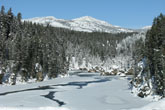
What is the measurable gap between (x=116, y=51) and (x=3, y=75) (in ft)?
474

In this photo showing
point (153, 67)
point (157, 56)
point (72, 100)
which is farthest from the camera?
point (153, 67)

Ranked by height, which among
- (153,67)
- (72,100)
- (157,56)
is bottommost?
(72,100)

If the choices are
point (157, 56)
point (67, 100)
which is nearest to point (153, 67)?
point (157, 56)

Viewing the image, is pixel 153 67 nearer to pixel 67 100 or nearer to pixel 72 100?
pixel 72 100

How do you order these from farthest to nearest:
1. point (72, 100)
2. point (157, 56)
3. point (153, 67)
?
point (153, 67) → point (157, 56) → point (72, 100)

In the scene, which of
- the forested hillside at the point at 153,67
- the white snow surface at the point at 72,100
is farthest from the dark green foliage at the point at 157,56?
the white snow surface at the point at 72,100

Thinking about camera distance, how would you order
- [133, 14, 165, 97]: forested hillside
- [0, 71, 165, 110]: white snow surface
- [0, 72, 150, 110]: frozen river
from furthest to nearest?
[133, 14, 165, 97]: forested hillside, [0, 72, 150, 110]: frozen river, [0, 71, 165, 110]: white snow surface

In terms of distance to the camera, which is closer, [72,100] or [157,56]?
[72,100]

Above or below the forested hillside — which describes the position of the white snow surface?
below

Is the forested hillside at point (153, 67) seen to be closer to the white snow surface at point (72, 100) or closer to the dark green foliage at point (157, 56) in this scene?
the dark green foliage at point (157, 56)

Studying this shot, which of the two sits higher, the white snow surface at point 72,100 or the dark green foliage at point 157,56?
the dark green foliage at point 157,56

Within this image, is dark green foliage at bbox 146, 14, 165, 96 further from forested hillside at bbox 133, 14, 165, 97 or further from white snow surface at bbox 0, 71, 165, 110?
white snow surface at bbox 0, 71, 165, 110

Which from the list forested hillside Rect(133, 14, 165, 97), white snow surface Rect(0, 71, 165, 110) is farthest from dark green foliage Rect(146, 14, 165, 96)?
white snow surface Rect(0, 71, 165, 110)

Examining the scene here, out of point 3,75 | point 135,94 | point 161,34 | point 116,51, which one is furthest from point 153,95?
point 116,51
